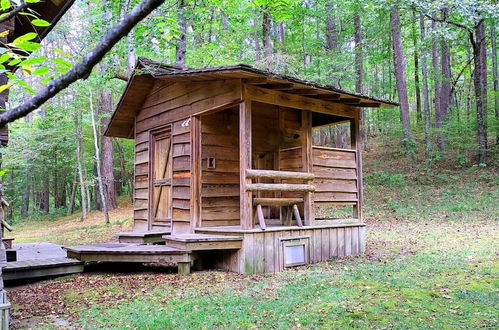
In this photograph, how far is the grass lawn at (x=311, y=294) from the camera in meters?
4.37

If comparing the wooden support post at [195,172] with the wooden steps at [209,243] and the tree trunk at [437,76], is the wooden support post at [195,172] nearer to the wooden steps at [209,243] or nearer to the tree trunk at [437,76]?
the wooden steps at [209,243]

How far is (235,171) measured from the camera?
8.88 m

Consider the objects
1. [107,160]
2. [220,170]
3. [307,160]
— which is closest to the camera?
[307,160]

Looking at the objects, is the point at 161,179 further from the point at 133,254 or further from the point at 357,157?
the point at 357,157

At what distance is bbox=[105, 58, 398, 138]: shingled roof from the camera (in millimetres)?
6648

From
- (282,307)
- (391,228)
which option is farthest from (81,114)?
(282,307)

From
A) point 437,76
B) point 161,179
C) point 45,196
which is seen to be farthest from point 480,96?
point 45,196

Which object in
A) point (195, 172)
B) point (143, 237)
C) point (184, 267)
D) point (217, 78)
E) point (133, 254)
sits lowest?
point (184, 267)

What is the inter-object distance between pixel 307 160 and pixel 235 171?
1.74 m

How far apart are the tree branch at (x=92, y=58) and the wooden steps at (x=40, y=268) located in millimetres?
5489

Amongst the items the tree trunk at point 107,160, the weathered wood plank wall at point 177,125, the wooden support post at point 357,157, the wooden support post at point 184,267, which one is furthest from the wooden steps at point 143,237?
the tree trunk at point 107,160

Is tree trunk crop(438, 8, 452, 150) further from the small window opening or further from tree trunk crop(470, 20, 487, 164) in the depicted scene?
the small window opening

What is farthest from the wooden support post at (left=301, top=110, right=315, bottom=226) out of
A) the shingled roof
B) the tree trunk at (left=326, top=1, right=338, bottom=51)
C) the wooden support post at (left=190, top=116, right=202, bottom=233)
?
the tree trunk at (left=326, top=1, right=338, bottom=51)

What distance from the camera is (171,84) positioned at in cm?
920
